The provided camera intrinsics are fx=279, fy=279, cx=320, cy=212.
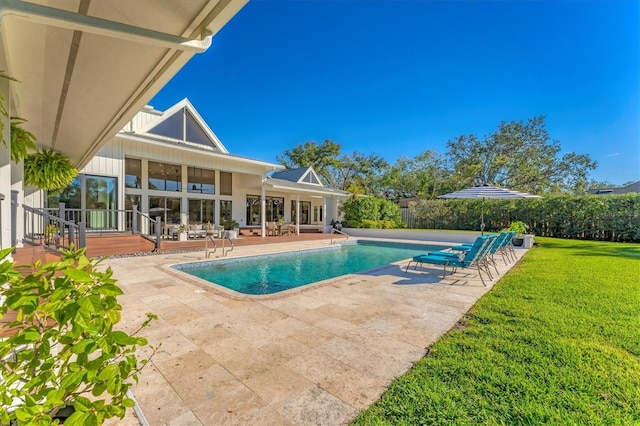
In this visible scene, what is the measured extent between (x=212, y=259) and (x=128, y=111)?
6.35 m

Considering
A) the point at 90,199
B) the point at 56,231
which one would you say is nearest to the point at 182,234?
the point at 90,199

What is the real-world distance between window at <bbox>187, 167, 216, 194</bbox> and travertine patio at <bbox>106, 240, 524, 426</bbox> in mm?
10377

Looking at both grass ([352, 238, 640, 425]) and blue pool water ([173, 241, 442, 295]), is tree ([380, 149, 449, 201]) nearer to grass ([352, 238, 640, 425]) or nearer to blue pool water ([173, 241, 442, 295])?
blue pool water ([173, 241, 442, 295])

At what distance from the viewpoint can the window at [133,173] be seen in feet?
44.4

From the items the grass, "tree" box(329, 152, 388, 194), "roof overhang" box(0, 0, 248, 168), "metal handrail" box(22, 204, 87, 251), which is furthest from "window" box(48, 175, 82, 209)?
"tree" box(329, 152, 388, 194)

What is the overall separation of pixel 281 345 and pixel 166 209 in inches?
530

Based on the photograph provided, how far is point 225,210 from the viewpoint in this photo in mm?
18078

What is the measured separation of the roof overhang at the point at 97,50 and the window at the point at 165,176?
9127mm

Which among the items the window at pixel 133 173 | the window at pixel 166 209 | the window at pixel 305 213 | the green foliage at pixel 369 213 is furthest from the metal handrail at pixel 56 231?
the green foliage at pixel 369 213

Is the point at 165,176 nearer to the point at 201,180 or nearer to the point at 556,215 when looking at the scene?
the point at 201,180

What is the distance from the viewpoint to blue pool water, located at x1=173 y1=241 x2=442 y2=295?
8.09 metres

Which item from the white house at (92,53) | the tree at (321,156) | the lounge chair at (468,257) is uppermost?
the tree at (321,156)

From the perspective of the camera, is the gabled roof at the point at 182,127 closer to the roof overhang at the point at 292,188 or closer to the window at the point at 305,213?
the roof overhang at the point at 292,188

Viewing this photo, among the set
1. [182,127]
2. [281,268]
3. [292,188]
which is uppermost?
[182,127]
